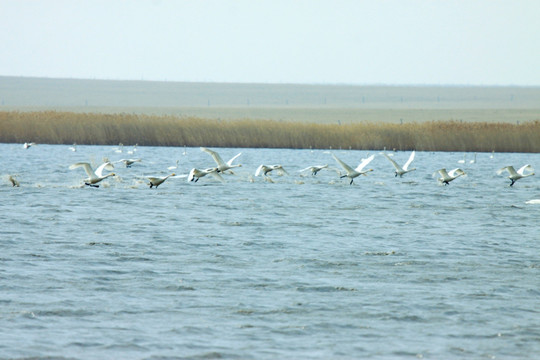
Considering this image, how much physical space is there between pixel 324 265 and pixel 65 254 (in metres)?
3.96

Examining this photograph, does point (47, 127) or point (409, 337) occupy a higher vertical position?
point (47, 127)

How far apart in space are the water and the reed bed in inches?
640

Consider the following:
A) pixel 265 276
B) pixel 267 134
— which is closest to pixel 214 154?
pixel 265 276

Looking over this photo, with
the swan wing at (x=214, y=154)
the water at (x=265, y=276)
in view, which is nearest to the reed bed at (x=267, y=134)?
the water at (x=265, y=276)

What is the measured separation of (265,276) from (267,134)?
28.9 meters

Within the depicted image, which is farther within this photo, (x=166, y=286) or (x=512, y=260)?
(x=512, y=260)

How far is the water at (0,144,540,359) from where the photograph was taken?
29.9 ft

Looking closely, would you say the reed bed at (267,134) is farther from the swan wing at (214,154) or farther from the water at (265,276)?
the swan wing at (214,154)

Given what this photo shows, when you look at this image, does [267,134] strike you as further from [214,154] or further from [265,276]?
[265,276]

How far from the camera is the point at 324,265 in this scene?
13.2m

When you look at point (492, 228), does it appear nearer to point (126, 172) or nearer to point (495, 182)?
Result: point (495, 182)

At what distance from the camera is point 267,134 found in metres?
41.0

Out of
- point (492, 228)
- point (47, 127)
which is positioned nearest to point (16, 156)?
point (47, 127)

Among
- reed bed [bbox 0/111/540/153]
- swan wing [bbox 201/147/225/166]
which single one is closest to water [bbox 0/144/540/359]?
swan wing [bbox 201/147/225/166]
